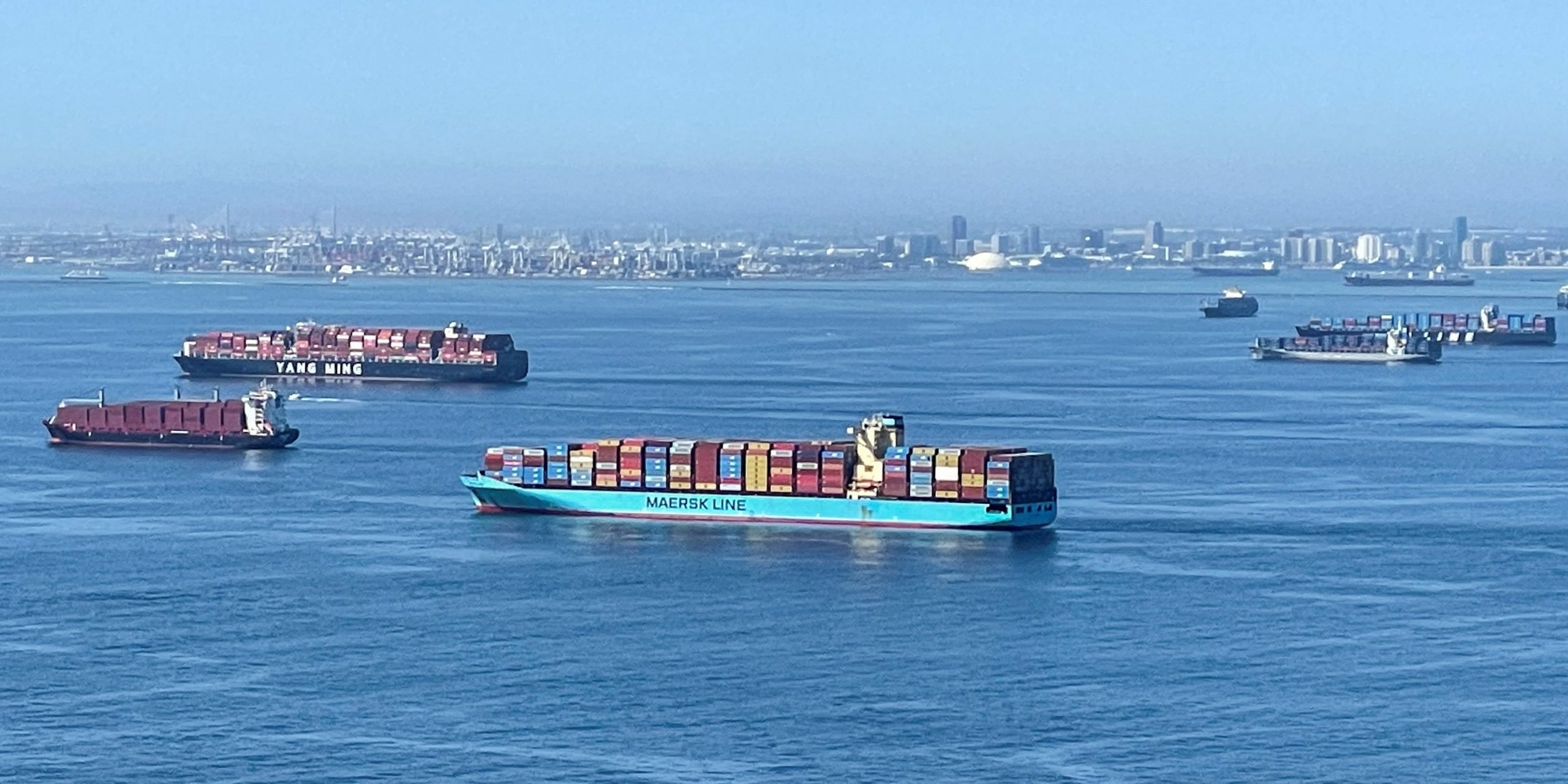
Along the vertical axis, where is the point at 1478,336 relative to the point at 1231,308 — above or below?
below

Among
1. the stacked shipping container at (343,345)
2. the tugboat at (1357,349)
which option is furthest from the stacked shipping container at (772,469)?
the tugboat at (1357,349)

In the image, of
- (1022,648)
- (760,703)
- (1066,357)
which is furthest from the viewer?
(1066,357)

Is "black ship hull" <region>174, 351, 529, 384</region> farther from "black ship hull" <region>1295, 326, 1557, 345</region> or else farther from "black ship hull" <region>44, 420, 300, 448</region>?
"black ship hull" <region>1295, 326, 1557, 345</region>

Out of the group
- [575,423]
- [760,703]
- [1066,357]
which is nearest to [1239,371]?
[1066,357]

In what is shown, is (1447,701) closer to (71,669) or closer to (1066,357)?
(71,669)

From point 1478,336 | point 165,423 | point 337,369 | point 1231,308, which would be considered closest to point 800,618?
point 165,423

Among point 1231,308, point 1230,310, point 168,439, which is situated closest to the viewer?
point 168,439

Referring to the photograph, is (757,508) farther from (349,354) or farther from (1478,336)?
(1478,336)
